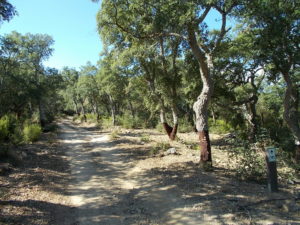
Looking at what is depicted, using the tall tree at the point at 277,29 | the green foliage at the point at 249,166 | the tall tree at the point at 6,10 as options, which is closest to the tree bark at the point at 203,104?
the green foliage at the point at 249,166

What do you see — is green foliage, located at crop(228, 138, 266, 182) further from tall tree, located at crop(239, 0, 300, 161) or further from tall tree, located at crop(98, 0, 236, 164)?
tall tree, located at crop(239, 0, 300, 161)

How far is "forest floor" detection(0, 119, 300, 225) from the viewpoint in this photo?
4418 mm

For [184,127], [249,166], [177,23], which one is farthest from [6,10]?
[184,127]

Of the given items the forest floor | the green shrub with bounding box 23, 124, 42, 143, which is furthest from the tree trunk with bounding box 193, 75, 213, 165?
the green shrub with bounding box 23, 124, 42, 143

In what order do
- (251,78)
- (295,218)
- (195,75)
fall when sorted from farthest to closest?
(251,78) < (195,75) < (295,218)

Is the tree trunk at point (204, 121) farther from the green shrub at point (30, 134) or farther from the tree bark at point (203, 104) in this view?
the green shrub at point (30, 134)

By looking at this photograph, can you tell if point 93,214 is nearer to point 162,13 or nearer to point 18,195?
point 18,195

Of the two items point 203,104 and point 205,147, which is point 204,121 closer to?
point 203,104

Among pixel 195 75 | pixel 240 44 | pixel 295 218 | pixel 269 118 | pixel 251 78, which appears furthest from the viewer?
pixel 269 118

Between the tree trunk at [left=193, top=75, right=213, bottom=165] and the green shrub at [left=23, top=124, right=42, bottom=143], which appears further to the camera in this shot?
the green shrub at [left=23, top=124, right=42, bottom=143]

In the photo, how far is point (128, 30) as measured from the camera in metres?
8.38

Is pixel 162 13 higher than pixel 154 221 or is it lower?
higher

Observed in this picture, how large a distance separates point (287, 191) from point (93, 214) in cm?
462

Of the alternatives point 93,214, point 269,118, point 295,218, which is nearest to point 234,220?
point 295,218
